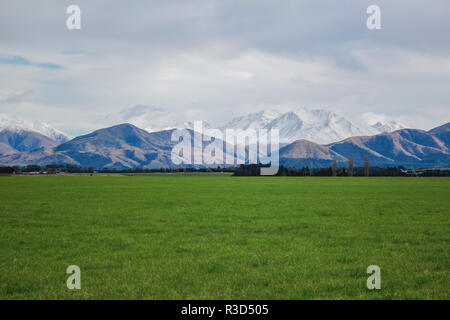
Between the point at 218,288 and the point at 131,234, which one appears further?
the point at 131,234

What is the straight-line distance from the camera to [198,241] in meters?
18.6

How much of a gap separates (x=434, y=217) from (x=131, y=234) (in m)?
22.1

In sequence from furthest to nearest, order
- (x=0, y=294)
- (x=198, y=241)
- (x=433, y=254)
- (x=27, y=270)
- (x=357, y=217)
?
1. (x=357, y=217)
2. (x=198, y=241)
3. (x=433, y=254)
4. (x=27, y=270)
5. (x=0, y=294)

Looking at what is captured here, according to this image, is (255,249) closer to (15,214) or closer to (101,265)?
(101,265)
